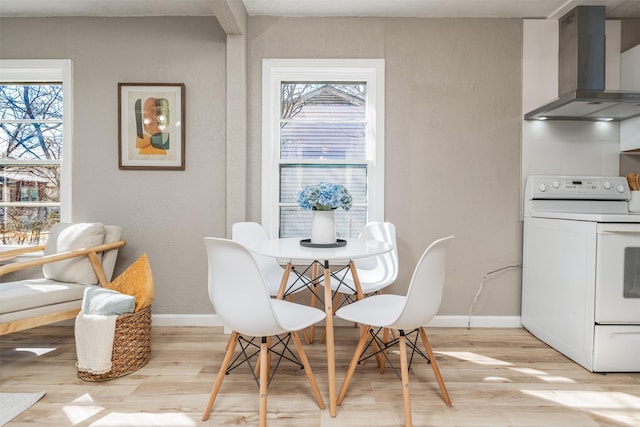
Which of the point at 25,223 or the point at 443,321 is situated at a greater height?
the point at 25,223

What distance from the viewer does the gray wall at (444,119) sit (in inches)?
115

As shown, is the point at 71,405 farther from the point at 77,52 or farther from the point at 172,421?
the point at 77,52

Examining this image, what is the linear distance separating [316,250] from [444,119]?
1.70 m

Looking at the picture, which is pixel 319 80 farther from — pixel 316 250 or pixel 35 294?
pixel 35 294

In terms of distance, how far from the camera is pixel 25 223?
10.0 feet

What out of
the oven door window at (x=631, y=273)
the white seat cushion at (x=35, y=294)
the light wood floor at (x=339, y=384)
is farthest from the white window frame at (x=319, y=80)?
the oven door window at (x=631, y=273)

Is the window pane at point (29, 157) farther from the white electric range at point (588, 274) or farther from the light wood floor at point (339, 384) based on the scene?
the white electric range at point (588, 274)

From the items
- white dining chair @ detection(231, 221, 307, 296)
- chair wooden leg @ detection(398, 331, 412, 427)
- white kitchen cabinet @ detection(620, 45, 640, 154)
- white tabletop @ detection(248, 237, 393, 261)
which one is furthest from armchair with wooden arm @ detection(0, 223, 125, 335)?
white kitchen cabinet @ detection(620, 45, 640, 154)

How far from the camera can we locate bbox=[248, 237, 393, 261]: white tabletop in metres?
1.79

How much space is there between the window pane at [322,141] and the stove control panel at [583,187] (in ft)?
4.72

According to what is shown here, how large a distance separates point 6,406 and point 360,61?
3071mm

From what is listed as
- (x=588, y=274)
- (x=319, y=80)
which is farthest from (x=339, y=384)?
(x=319, y=80)

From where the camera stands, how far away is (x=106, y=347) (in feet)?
6.66

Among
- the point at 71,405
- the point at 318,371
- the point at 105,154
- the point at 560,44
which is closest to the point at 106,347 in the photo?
the point at 71,405
